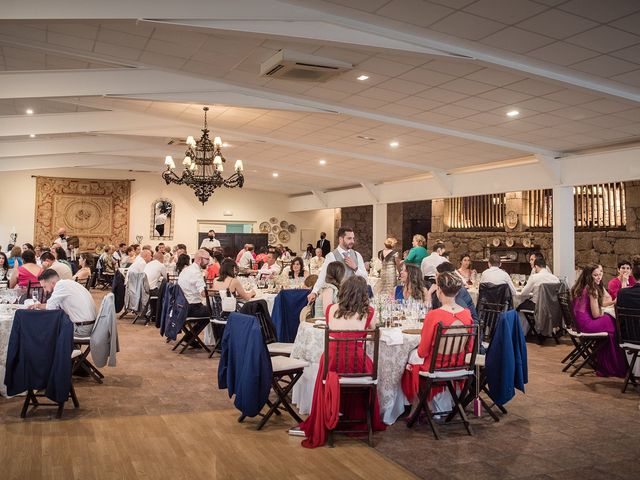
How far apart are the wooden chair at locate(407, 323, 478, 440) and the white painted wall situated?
53.3ft

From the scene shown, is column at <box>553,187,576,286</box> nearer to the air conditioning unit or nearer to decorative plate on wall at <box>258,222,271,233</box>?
the air conditioning unit

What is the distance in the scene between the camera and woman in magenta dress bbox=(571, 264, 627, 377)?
638cm

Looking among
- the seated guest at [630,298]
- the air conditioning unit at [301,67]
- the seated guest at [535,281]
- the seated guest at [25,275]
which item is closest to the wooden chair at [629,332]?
the seated guest at [630,298]

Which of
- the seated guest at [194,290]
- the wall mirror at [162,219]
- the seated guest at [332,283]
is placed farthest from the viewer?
the wall mirror at [162,219]

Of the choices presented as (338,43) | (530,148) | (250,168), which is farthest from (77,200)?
(338,43)

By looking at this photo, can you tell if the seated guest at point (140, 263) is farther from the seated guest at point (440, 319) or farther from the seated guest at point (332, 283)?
the seated guest at point (440, 319)

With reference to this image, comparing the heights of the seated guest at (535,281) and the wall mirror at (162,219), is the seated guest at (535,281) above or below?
below

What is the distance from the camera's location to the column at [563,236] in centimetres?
1060

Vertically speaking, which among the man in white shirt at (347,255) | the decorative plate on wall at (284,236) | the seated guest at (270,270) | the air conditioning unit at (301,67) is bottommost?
the seated guest at (270,270)

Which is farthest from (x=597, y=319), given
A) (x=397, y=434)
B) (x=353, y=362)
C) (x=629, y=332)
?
(x=353, y=362)

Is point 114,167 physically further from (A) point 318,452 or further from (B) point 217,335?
(A) point 318,452

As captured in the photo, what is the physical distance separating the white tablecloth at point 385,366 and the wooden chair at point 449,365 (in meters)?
0.17

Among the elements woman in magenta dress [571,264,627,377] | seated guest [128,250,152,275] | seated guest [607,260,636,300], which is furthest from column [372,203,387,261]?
woman in magenta dress [571,264,627,377]

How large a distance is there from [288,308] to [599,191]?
26.8 feet
